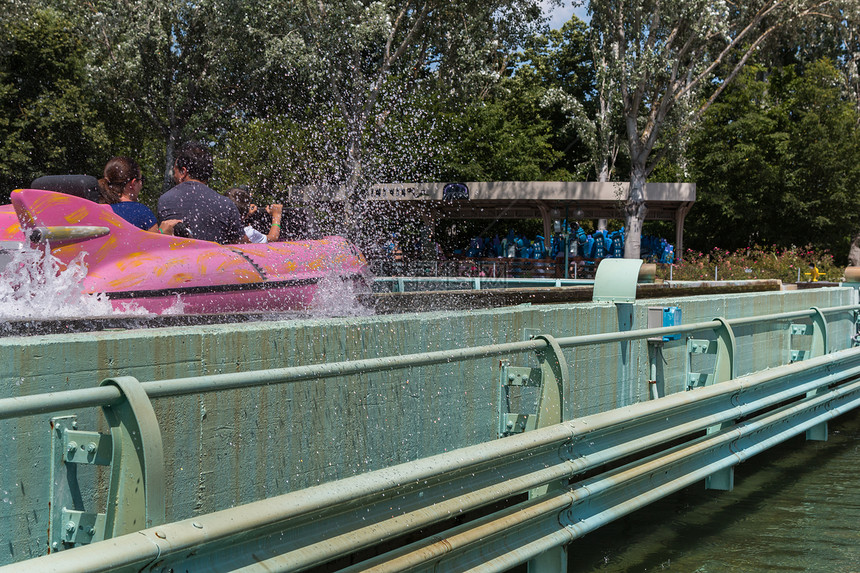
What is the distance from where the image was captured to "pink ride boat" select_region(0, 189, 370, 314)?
6164mm

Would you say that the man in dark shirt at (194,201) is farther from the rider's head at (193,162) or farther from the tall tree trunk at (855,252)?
the tall tree trunk at (855,252)

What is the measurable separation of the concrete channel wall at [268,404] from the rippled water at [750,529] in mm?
963

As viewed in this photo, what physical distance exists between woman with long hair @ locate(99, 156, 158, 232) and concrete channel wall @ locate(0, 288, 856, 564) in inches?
121

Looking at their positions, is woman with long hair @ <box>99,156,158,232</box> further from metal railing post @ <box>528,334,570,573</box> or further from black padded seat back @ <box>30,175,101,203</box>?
metal railing post @ <box>528,334,570,573</box>

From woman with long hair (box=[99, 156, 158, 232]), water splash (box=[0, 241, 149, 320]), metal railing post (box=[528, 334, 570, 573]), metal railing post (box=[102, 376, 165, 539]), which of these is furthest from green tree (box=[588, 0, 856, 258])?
metal railing post (box=[102, 376, 165, 539])

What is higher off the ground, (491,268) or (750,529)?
(491,268)

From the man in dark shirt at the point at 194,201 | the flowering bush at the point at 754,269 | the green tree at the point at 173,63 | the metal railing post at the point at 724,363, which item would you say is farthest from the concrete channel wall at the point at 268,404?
the green tree at the point at 173,63

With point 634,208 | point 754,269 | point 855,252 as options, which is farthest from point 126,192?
point 855,252

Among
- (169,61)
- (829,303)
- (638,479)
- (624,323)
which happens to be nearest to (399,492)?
(638,479)

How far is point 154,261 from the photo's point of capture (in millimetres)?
6609

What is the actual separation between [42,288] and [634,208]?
27494mm

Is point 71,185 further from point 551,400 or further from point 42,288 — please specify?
point 551,400

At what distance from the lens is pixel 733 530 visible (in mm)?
6352

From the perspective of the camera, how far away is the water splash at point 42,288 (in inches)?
242
